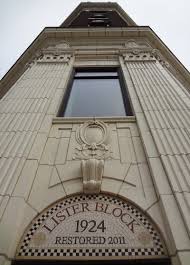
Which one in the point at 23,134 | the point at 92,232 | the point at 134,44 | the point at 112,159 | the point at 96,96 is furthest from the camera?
the point at 134,44

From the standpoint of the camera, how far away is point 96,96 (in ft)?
29.2

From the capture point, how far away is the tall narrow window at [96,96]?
792 cm

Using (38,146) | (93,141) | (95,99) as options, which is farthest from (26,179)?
(95,99)

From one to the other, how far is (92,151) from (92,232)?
197cm

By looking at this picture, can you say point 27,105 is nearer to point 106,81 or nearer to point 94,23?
point 106,81

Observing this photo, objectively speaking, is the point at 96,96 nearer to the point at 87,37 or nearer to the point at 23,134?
the point at 23,134

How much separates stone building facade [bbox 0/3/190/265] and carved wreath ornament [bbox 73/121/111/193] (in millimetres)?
20

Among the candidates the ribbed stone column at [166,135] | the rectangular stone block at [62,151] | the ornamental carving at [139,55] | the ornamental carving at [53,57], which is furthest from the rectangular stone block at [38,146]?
the ornamental carving at [139,55]

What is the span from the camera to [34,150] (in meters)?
5.80

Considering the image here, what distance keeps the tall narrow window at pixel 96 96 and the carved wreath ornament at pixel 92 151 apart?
4.09 ft

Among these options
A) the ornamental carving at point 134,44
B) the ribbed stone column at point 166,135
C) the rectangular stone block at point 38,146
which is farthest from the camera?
the ornamental carving at point 134,44

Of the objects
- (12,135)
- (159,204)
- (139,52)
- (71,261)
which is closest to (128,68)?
(139,52)

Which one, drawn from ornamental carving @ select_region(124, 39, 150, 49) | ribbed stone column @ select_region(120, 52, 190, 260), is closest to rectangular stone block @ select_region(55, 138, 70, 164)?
ribbed stone column @ select_region(120, 52, 190, 260)

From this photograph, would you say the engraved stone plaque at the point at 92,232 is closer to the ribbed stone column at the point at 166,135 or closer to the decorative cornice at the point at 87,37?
the ribbed stone column at the point at 166,135
